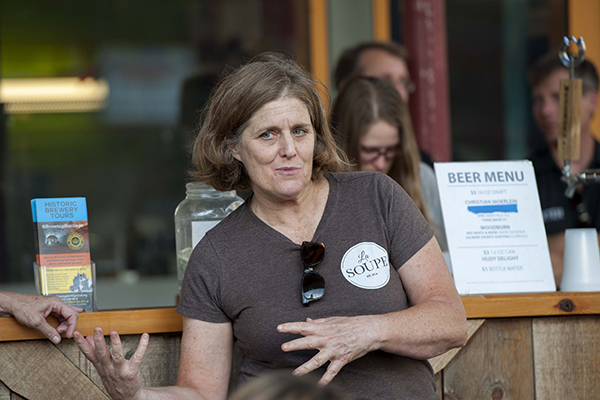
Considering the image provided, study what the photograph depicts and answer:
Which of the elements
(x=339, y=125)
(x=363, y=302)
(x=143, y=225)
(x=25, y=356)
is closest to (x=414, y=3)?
(x=339, y=125)

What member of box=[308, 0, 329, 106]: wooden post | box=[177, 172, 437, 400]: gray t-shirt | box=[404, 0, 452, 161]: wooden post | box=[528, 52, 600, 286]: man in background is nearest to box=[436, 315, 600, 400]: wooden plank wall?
box=[177, 172, 437, 400]: gray t-shirt

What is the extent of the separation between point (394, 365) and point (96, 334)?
629 millimetres

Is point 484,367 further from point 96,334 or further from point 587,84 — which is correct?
point 587,84

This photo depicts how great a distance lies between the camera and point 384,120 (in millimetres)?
2172

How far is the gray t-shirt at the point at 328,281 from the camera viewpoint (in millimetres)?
1402

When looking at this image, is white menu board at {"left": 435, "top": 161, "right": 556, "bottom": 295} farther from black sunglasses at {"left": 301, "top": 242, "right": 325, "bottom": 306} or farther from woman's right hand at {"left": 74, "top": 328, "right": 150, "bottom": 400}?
woman's right hand at {"left": 74, "top": 328, "right": 150, "bottom": 400}

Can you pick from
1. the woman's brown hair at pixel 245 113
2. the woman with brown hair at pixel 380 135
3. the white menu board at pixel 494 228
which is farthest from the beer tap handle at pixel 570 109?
the woman's brown hair at pixel 245 113

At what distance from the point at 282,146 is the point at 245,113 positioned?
0.38 feet

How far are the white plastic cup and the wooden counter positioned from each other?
0.16ft

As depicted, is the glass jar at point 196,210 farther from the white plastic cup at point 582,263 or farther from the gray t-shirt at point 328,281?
the white plastic cup at point 582,263

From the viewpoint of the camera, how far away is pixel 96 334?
125cm

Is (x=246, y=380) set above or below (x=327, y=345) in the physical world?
below

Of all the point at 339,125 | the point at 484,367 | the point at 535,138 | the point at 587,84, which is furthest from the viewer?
the point at 535,138

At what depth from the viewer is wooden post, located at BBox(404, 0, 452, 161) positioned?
342cm
